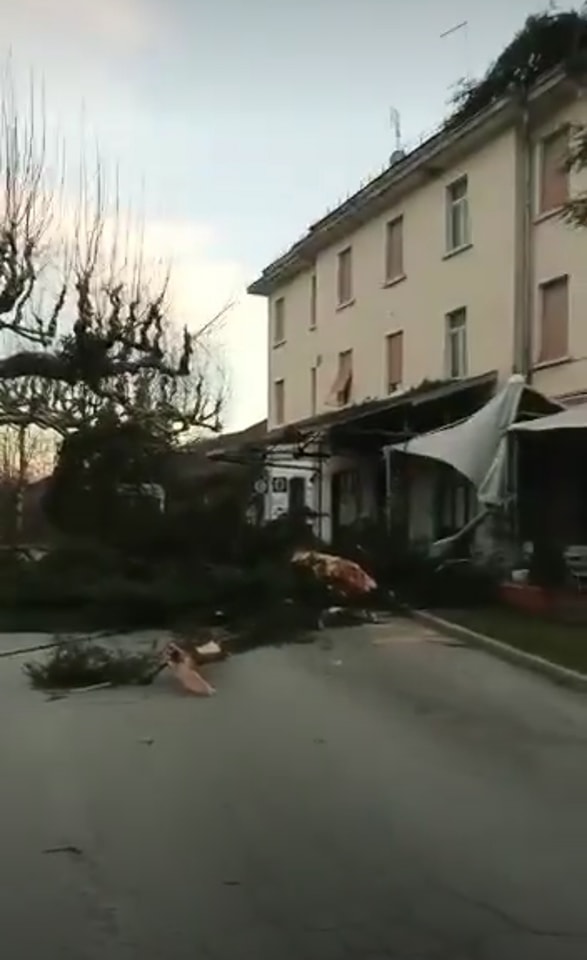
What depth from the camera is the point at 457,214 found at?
30734 mm

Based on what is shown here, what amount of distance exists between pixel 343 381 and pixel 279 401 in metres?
7.73

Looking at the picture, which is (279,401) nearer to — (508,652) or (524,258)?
(524,258)

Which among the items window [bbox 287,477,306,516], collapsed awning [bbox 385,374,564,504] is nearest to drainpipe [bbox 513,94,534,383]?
collapsed awning [bbox 385,374,564,504]

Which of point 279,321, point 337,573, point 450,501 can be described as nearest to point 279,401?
point 279,321

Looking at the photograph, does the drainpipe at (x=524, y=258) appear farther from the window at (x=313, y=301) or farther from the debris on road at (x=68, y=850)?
the debris on road at (x=68, y=850)

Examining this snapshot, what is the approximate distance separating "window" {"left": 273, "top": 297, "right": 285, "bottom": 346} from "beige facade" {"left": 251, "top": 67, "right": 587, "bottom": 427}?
281 cm

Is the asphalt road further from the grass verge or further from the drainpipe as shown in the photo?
the drainpipe

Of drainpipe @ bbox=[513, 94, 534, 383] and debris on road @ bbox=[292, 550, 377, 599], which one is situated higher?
drainpipe @ bbox=[513, 94, 534, 383]

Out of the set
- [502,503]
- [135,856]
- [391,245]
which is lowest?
Result: [135,856]

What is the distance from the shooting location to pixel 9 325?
104 ft

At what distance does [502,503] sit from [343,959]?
700 inches

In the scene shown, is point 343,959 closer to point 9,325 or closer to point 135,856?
point 135,856

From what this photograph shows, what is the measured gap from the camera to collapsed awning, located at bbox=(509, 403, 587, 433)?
21.0 m

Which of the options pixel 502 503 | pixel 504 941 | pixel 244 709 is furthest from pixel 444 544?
pixel 504 941
